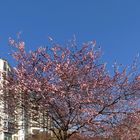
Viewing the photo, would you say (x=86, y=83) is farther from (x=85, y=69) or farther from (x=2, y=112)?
(x=2, y=112)

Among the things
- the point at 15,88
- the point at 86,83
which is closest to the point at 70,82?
the point at 86,83

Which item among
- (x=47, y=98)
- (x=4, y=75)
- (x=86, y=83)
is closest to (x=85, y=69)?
(x=86, y=83)

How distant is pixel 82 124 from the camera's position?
16.7 metres

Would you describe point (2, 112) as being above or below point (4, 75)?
below

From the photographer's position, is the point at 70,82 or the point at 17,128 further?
the point at 17,128

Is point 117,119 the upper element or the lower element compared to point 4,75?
lower

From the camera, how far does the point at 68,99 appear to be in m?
16.5

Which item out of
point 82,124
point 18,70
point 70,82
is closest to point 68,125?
point 82,124

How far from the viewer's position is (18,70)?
17.3 metres

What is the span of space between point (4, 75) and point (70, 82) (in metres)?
2.85

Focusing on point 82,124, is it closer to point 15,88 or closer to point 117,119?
point 117,119

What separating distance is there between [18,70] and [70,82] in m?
2.08

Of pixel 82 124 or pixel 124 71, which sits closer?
pixel 82 124

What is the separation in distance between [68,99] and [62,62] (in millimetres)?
1636
